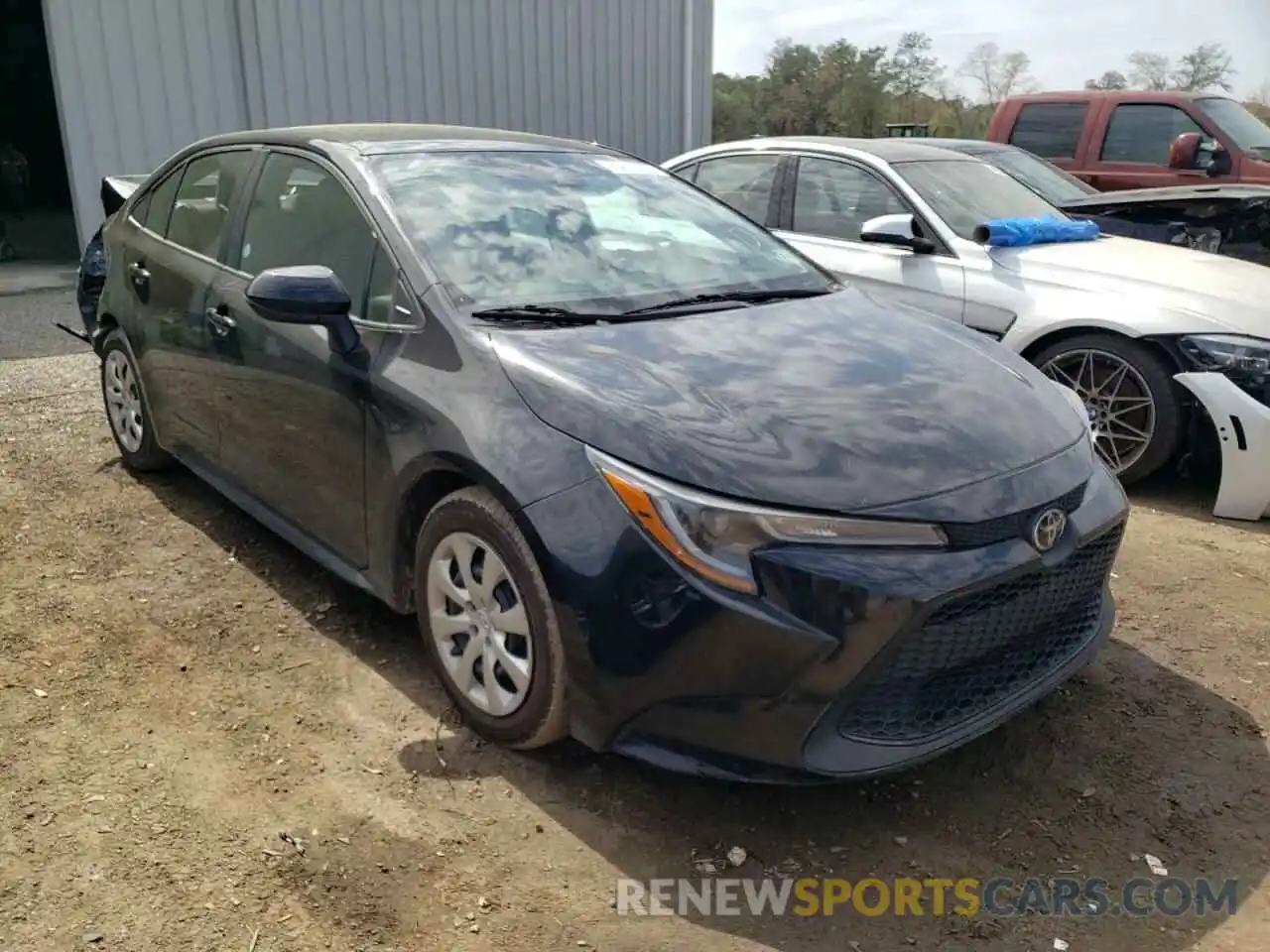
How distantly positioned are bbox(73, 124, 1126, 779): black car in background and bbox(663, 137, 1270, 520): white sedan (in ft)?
5.77

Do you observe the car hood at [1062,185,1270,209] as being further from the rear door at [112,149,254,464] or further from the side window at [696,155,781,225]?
the rear door at [112,149,254,464]

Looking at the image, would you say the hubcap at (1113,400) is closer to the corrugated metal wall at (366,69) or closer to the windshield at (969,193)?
the windshield at (969,193)

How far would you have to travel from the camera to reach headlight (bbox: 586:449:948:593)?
2.25 metres

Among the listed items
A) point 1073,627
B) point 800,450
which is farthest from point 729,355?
point 1073,627

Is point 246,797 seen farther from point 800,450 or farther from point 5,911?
point 800,450

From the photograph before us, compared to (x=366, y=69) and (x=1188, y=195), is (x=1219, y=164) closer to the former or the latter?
(x=1188, y=195)

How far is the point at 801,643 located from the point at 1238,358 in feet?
10.6

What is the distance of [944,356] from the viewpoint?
3.01 m

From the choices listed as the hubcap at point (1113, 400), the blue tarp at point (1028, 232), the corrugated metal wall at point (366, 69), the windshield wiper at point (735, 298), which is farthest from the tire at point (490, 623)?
the corrugated metal wall at point (366, 69)

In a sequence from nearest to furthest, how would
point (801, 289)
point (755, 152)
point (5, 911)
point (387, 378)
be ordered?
point (5, 911) → point (387, 378) → point (801, 289) → point (755, 152)

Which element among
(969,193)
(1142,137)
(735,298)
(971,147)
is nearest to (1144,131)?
(1142,137)

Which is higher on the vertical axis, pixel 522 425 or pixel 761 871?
pixel 522 425

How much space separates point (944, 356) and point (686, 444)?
3.36ft

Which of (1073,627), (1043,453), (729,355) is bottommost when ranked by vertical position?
(1073,627)
